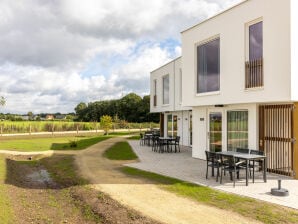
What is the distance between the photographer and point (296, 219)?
6551 mm

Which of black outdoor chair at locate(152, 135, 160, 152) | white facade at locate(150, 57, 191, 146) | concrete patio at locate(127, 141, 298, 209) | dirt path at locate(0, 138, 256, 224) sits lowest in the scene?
dirt path at locate(0, 138, 256, 224)

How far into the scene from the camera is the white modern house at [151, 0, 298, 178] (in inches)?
411

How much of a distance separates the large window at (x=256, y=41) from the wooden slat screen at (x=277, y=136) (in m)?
2.03

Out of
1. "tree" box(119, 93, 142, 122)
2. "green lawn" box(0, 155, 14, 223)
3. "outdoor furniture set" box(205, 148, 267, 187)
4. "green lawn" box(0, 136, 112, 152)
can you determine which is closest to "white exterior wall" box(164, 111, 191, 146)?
"green lawn" box(0, 136, 112, 152)

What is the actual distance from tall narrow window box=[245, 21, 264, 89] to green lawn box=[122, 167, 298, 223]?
4.66 meters

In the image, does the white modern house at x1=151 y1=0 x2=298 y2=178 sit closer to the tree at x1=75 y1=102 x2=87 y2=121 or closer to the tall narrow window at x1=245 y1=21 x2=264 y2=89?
the tall narrow window at x1=245 y1=21 x2=264 y2=89

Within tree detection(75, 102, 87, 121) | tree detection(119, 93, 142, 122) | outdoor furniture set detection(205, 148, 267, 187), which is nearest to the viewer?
outdoor furniture set detection(205, 148, 267, 187)

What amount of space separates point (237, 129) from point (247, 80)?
224cm

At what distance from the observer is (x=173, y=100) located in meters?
23.2

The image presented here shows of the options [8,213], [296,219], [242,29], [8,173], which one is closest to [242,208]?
[296,219]

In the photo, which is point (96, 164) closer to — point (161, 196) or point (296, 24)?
point (161, 196)

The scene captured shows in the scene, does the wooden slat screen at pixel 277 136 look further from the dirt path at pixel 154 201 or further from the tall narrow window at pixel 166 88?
the tall narrow window at pixel 166 88

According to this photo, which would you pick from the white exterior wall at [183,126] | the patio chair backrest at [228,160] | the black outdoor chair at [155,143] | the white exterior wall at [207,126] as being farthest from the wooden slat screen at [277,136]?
the white exterior wall at [183,126]

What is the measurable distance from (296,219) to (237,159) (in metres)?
3.81
